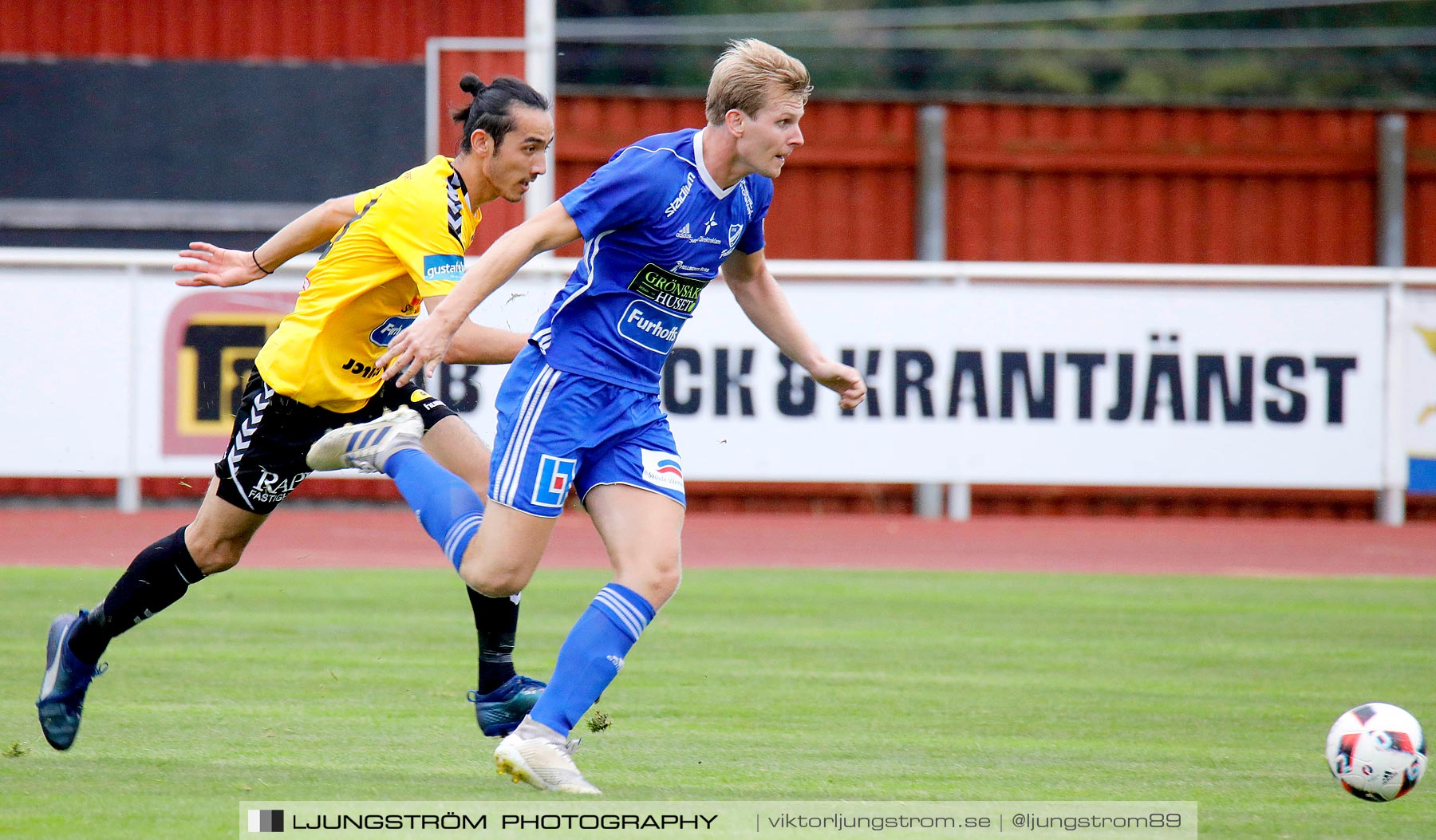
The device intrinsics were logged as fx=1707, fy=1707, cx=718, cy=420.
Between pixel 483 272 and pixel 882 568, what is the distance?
7.12 meters

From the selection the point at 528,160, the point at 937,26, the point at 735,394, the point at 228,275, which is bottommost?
the point at 735,394

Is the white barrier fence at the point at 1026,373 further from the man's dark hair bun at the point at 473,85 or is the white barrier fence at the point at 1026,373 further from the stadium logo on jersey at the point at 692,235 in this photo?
the stadium logo on jersey at the point at 692,235

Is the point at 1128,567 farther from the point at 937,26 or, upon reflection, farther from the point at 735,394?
the point at 937,26

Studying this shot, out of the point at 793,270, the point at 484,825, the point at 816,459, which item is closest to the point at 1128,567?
the point at 816,459

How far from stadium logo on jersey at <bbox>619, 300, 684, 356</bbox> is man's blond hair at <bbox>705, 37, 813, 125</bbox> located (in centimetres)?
56

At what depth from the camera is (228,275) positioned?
18.3 feet

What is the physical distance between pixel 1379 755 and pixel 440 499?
2687mm

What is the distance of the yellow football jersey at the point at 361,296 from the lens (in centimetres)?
513

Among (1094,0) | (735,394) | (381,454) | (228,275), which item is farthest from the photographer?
(1094,0)

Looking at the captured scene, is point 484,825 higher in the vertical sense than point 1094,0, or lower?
lower

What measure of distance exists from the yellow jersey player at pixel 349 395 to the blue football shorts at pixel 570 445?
461mm

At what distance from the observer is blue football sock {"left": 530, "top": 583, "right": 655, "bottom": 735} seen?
4.42 metres

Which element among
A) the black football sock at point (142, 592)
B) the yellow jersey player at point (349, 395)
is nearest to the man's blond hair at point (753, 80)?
the yellow jersey player at point (349, 395)

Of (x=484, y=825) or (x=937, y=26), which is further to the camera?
(x=937, y=26)
